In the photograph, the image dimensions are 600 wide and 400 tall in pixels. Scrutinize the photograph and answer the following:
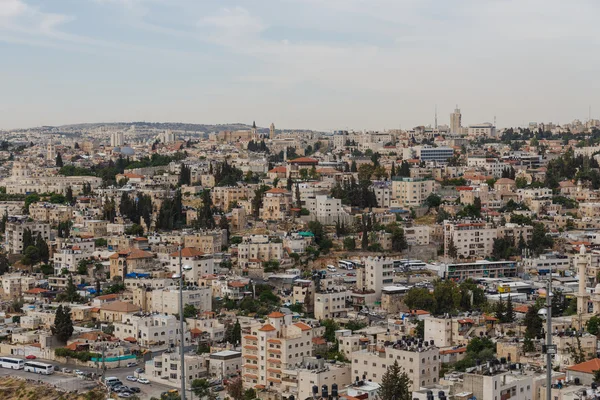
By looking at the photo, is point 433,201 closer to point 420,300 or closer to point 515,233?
point 515,233

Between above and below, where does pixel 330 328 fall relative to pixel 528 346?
below

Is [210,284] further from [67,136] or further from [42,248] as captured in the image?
[67,136]

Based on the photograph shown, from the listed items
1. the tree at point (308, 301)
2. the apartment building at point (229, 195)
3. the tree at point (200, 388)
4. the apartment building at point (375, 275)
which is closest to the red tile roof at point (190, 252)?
the tree at point (308, 301)

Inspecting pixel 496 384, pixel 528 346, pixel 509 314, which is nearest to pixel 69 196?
pixel 509 314

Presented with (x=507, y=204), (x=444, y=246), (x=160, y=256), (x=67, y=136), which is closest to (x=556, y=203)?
(x=507, y=204)

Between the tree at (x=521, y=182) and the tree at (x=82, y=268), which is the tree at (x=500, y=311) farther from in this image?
the tree at (x=521, y=182)

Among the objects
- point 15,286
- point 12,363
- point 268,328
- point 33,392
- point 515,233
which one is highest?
point 515,233
